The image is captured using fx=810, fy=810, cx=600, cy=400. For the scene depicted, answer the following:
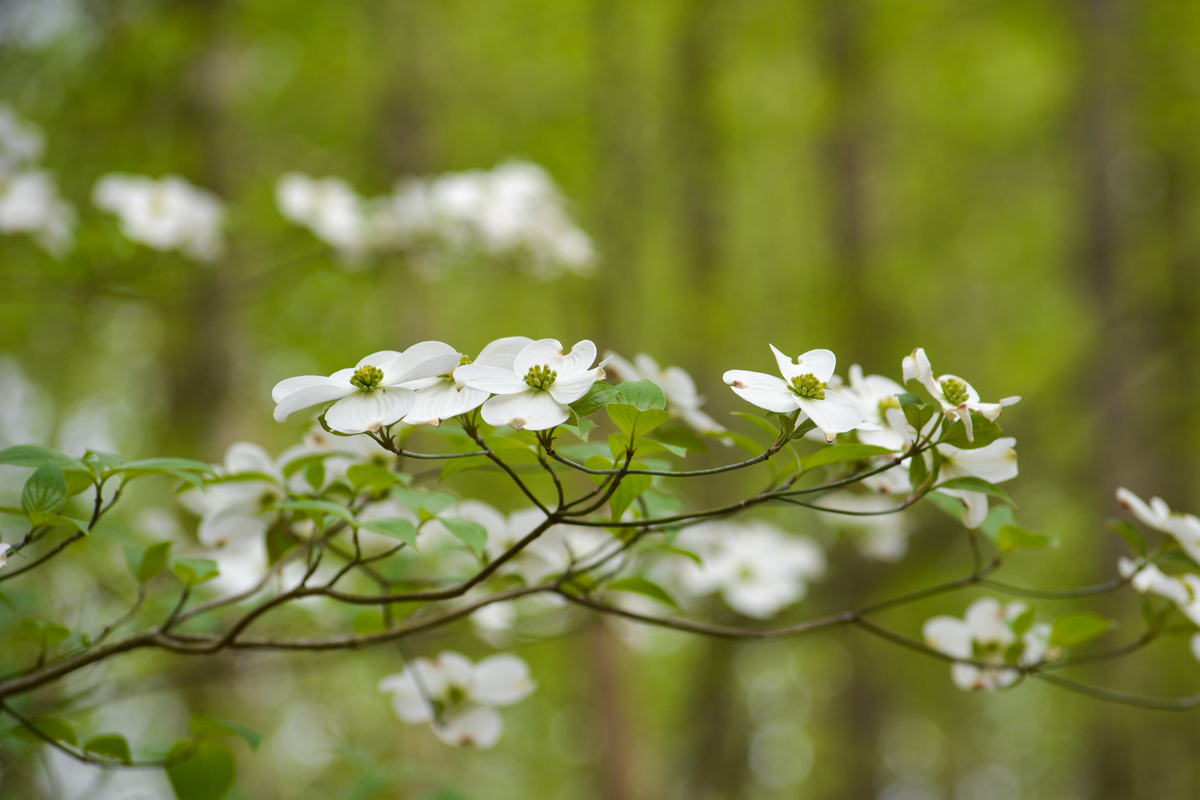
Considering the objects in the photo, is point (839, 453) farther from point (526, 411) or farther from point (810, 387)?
point (526, 411)

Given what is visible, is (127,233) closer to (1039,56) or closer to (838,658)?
(1039,56)

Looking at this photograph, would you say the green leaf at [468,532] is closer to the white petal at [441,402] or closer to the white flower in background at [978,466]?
the white petal at [441,402]

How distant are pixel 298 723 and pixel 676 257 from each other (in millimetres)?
3464

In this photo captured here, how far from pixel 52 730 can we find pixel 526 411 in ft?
1.83

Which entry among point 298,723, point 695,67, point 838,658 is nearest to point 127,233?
point 695,67

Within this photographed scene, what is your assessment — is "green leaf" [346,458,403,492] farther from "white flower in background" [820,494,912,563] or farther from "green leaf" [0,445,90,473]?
"white flower in background" [820,494,912,563]

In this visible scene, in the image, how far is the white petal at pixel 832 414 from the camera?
Result: 533mm

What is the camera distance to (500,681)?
0.91m

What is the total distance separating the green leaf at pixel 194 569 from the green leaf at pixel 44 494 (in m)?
0.12

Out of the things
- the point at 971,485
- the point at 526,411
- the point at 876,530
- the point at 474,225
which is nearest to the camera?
the point at 526,411

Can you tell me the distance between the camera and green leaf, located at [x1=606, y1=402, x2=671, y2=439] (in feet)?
1.69

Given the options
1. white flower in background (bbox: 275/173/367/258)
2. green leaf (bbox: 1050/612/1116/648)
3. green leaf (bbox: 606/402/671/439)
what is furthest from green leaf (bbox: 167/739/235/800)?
white flower in background (bbox: 275/173/367/258)

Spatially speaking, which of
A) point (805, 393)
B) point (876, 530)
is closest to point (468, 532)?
point (805, 393)

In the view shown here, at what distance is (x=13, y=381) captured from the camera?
3.78 meters
